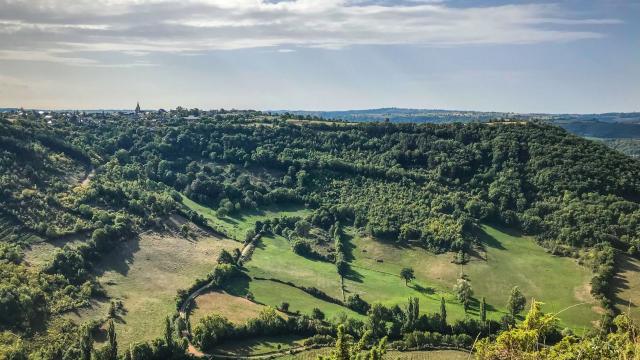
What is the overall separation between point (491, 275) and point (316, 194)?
65943 mm

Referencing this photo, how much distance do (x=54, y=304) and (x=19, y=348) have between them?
18.3 meters

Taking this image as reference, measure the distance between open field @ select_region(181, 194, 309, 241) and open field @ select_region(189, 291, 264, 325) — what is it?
3718cm

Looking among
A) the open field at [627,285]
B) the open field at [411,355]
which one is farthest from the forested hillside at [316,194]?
the open field at [411,355]

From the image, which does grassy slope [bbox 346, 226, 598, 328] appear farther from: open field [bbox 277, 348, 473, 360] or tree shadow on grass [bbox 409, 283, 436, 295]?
open field [bbox 277, 348, 473, 360]

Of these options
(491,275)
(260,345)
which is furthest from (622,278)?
(260,345)

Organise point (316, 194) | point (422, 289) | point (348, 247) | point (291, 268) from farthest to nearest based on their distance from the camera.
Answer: point (316, 194) < point (348, 247) < point (291, 268) < point (422, 289)

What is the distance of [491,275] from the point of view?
121m

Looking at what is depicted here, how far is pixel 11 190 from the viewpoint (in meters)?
124

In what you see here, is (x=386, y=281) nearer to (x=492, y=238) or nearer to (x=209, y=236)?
(x=492, y=238)

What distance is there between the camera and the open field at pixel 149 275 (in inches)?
3669

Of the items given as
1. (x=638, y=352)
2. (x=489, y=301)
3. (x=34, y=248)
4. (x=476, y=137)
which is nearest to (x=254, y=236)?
(x=34, y=248)

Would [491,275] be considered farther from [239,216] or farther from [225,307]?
[239,216]

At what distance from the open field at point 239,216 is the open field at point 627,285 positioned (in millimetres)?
87724

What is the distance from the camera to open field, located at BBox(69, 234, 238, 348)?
9319 centimetres
